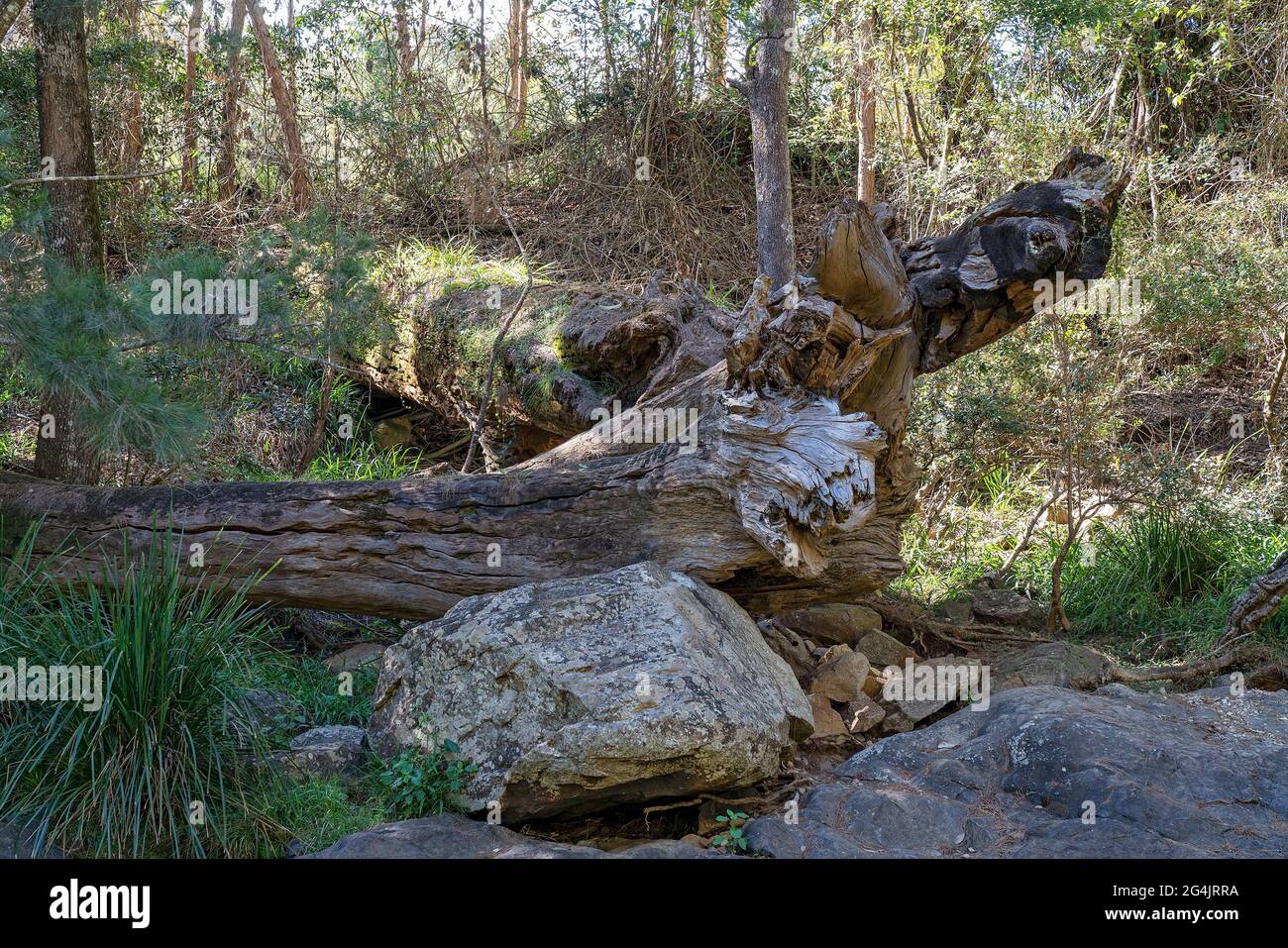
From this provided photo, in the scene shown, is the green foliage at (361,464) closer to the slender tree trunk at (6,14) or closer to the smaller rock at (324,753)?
the smaller rock at (324,753)

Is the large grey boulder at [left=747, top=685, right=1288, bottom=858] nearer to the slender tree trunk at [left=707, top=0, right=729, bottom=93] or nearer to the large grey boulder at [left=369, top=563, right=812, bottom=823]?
the large grey boulder at [left=369, top=563, right=812, bottom=823]

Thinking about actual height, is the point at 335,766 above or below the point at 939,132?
below

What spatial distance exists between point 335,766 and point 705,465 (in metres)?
2.13

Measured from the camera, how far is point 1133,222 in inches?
323

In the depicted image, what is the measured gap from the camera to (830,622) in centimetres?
634

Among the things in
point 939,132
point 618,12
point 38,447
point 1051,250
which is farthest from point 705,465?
point 618,12

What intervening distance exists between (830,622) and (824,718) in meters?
1.11

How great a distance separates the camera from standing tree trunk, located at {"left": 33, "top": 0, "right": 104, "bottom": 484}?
20.1 ft

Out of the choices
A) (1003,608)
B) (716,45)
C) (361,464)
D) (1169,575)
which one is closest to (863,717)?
(1003,608)

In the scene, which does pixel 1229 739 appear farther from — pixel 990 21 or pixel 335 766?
pixel 990 21

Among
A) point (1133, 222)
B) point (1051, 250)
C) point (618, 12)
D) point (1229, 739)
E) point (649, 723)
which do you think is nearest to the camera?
point (649, 723)

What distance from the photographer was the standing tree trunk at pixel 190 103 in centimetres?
991

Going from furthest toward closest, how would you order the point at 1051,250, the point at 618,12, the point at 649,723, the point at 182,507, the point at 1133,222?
the point at 618,12, the point at 1133,222, the point at 182,507, the point at 1051,250, the point at 649,723

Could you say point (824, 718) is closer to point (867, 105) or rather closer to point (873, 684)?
point (873, 684)
